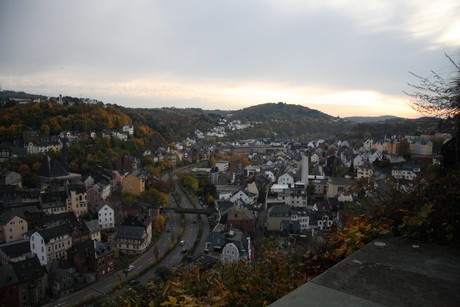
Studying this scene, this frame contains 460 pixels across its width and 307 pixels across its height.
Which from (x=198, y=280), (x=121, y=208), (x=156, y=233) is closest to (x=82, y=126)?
(x=121, y=208)

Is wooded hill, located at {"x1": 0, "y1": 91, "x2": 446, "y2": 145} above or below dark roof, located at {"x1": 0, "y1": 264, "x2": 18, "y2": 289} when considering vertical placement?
above

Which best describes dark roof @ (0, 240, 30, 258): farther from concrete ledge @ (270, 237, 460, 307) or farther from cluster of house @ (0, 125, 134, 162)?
cluster of house @ (0, 125, 134, 162)

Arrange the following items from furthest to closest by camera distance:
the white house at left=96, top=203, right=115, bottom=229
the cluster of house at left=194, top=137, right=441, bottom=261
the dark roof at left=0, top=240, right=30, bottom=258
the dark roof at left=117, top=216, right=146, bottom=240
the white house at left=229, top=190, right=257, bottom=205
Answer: the white house at left=229, top=190, right=257, bottom=205
the white house at left=96, top=203, right=115, bottom=229
the dark roof at left=117, top=216, right=146, bottom=240
the cluster of house at left=194, top=137, right=441, bottom=261
the dark roof at left=0, top=240, right=30, bottom=258

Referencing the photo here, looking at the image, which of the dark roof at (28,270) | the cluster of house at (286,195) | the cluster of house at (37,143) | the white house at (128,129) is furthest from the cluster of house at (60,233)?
the white house at (128,129)

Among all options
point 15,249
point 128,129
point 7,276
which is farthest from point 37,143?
point 7,276

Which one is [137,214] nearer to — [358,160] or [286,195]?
[286,195]

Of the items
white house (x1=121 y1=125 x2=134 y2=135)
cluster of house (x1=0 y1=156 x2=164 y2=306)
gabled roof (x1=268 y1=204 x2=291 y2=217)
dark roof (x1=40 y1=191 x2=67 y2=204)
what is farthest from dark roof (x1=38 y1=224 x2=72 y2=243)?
white house (x1=121 y1=125 x2=134 y2=135)

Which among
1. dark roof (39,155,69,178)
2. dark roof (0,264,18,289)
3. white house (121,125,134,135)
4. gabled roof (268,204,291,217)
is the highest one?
white house (121,125,134,135)
